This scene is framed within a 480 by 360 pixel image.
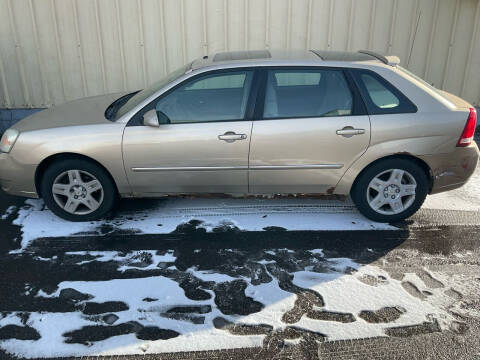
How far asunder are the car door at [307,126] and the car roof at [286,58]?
0.43 feet

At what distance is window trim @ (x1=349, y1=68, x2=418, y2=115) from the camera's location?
156 inches

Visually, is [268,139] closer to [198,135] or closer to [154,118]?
[198,135]

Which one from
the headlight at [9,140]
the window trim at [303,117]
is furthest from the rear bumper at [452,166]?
the headlight at [9,140]

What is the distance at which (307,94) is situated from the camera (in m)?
4.05

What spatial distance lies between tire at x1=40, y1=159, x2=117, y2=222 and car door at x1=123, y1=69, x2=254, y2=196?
1.02ft

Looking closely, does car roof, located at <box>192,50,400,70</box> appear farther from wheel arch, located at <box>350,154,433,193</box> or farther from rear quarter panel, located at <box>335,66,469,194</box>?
wheel arch, located at <box>350,154,433,193</box>

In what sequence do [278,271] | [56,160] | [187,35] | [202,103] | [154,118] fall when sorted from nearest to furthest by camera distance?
[278,271]
[154,118]
[202,103]
[56,160]
[187,35]

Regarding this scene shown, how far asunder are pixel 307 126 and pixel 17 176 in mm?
2892

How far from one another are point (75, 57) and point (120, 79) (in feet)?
2.62

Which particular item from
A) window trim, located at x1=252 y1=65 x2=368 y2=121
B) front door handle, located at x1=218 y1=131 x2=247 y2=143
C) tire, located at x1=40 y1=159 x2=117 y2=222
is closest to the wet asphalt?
tire, located at x1=40 y1=159 x2=117 y2=222

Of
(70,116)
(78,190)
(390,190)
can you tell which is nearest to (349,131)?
(390,190)

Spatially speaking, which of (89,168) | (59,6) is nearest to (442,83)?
(89,168)

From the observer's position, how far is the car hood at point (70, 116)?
13.7ft

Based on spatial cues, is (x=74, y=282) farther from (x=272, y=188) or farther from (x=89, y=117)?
(x=272, y=188)
